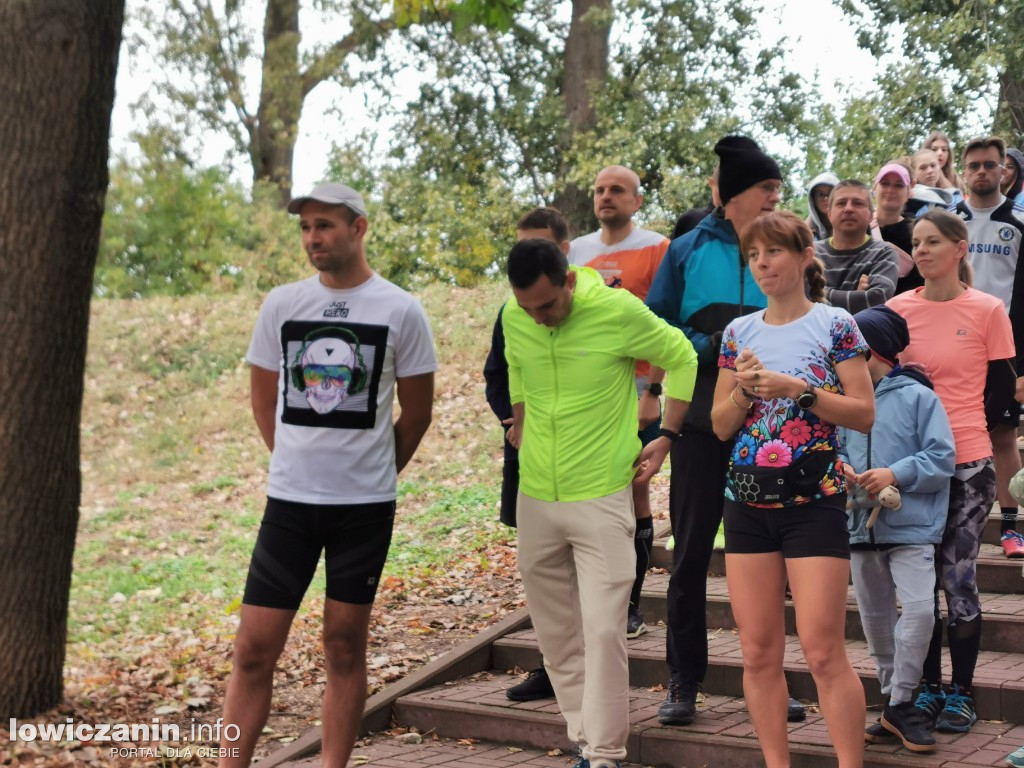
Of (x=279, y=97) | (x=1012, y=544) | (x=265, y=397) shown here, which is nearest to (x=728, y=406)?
(x=265, y=397)

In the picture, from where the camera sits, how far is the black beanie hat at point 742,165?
5328 millimetres

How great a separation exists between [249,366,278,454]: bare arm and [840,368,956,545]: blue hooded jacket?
90.4 inches

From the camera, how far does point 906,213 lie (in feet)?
26.5

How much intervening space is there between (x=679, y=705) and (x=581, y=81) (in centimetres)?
1601

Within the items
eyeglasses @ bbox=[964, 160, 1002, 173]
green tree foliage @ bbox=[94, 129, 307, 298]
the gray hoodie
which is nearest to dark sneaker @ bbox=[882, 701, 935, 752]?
eyeglasses @ bbox=[964, 160, 1002, 173]

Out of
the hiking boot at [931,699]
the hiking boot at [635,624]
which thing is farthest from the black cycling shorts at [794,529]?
the hiking boot at [635,624]

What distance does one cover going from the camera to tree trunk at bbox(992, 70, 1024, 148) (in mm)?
14914

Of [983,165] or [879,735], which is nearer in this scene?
[879,735]

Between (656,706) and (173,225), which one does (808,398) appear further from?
(173,225)

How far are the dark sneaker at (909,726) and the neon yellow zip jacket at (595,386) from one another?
1.38 meters

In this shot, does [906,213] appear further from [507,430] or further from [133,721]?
[133,721]

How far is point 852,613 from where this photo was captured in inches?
254

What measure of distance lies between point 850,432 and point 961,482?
0.55 metres

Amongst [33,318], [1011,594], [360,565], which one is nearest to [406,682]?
[360,565]
